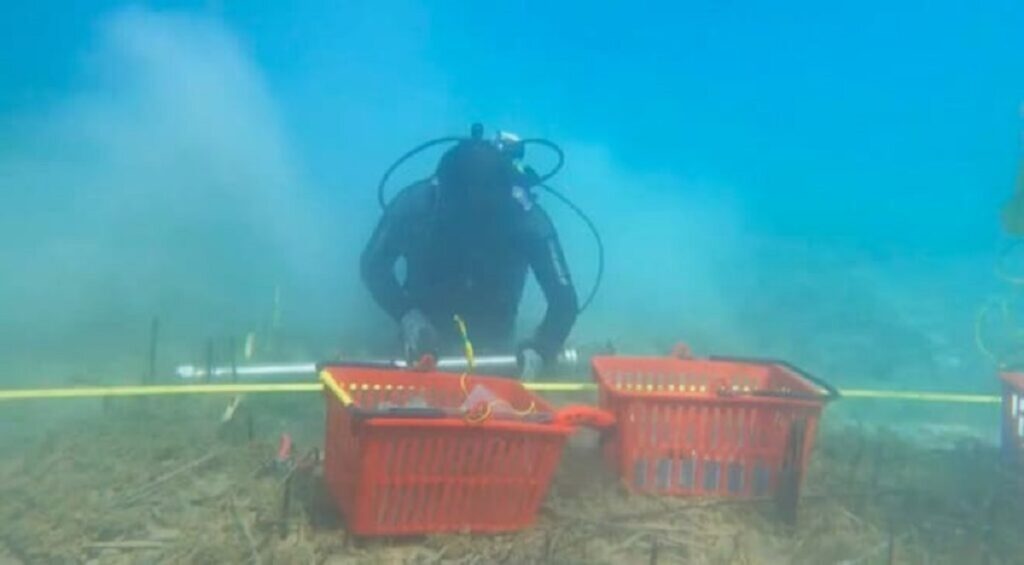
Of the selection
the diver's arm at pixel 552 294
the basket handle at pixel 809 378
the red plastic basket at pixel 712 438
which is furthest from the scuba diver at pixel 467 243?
the red plastic basket at pixel 712 438

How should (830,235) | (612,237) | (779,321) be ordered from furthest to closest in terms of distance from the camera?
(830,235) < (612,237) < (779,321)

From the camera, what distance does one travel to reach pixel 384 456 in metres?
3.55

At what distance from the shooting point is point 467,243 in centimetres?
684

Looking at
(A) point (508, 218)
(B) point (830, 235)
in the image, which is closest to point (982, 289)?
(B) point (830, 235)

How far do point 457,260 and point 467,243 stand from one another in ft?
0.50

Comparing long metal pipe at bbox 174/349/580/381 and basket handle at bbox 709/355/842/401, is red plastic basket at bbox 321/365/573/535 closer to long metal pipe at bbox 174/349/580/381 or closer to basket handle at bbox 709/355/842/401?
basket handle at bbox 709/355/842/401

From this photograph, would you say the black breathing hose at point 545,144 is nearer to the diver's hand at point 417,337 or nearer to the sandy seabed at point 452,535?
the diver's hand at point 417,337

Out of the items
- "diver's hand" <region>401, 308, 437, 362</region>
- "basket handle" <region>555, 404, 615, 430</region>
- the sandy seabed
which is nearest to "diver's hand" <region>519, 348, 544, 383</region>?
"diver's hand" <region>401, 308, 437, 362</region>

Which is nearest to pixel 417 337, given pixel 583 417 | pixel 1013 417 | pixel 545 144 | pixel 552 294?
pixel 552 294

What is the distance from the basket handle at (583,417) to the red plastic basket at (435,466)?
5 cm

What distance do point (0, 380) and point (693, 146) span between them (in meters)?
99.8

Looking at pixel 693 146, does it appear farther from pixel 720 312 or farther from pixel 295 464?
pixel 295 464

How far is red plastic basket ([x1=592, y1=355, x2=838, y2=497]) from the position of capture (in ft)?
13.8

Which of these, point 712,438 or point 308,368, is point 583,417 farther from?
point 308,368
